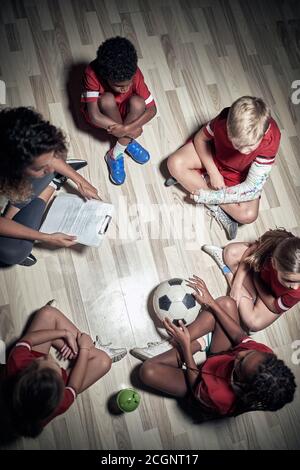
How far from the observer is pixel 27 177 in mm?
1656

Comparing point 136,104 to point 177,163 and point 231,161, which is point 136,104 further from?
point 231,161

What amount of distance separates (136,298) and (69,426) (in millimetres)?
663

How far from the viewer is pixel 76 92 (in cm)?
231

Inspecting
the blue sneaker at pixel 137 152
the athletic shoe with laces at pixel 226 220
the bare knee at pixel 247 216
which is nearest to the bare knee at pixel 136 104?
the blue sneaker at pixel 137 152

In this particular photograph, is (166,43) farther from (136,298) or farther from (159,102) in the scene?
(136,298)

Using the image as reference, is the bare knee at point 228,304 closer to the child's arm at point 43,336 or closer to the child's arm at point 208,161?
the child's arm at point 208,161

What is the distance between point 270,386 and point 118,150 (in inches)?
51.7

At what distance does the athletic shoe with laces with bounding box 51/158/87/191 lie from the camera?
6.82ft

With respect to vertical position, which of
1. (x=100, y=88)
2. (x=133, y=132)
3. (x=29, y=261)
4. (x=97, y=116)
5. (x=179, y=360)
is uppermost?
(x=100, y=88)

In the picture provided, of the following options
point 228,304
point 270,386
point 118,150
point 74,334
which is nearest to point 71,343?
point 74,334

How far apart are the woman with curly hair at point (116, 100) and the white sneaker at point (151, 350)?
2.88 feet

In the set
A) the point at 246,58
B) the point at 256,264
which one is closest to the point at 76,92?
the point at 246,58

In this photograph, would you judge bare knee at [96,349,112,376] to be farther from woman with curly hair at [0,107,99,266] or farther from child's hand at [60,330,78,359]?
woman with curly hair at [0,107,99,266]

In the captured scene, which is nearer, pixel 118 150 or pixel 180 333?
pixel 180 333
